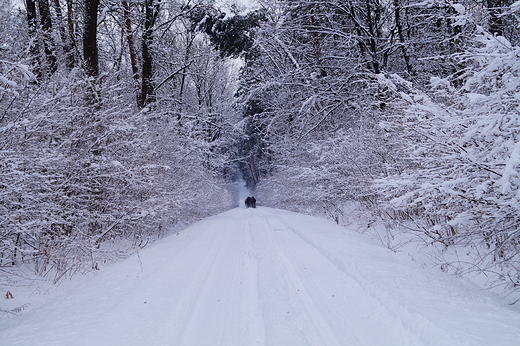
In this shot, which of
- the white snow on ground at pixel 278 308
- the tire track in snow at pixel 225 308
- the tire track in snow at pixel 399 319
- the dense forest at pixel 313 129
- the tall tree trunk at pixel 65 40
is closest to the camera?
the tire track in snow at pixel 399 319

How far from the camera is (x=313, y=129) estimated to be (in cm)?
977

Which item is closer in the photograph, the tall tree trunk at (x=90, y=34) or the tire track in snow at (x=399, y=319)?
the tire track in snow at (x=399, y=319)

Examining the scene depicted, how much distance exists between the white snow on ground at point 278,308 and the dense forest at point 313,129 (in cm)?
68

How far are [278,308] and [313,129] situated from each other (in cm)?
759

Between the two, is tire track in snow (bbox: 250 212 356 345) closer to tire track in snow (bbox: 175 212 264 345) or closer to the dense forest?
tire track in snow (bbox: 175 212 264 345)

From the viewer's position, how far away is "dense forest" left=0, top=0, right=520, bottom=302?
2.76 metres

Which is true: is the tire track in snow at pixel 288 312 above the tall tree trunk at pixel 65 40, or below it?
below

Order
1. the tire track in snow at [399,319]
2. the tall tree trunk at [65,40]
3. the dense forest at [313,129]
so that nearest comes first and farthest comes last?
the tire track in snow at [399,319] < the dense forest at [313,129] < the tall tree trunk at [65,40]

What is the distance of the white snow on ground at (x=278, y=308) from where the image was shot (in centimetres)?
243

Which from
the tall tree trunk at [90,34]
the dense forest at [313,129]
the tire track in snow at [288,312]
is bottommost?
the tire track in snow at [288,312]

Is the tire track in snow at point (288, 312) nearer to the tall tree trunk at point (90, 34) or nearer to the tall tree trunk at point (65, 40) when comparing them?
the tall tree trunk at point (90, 34)

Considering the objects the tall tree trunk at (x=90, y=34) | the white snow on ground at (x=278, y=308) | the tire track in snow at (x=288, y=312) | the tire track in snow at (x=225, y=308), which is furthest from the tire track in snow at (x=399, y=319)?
the tall tree trunk at (x=90, y=34)

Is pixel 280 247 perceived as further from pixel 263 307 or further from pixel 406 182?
pixel 406 182

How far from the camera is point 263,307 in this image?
3127 millimetres
